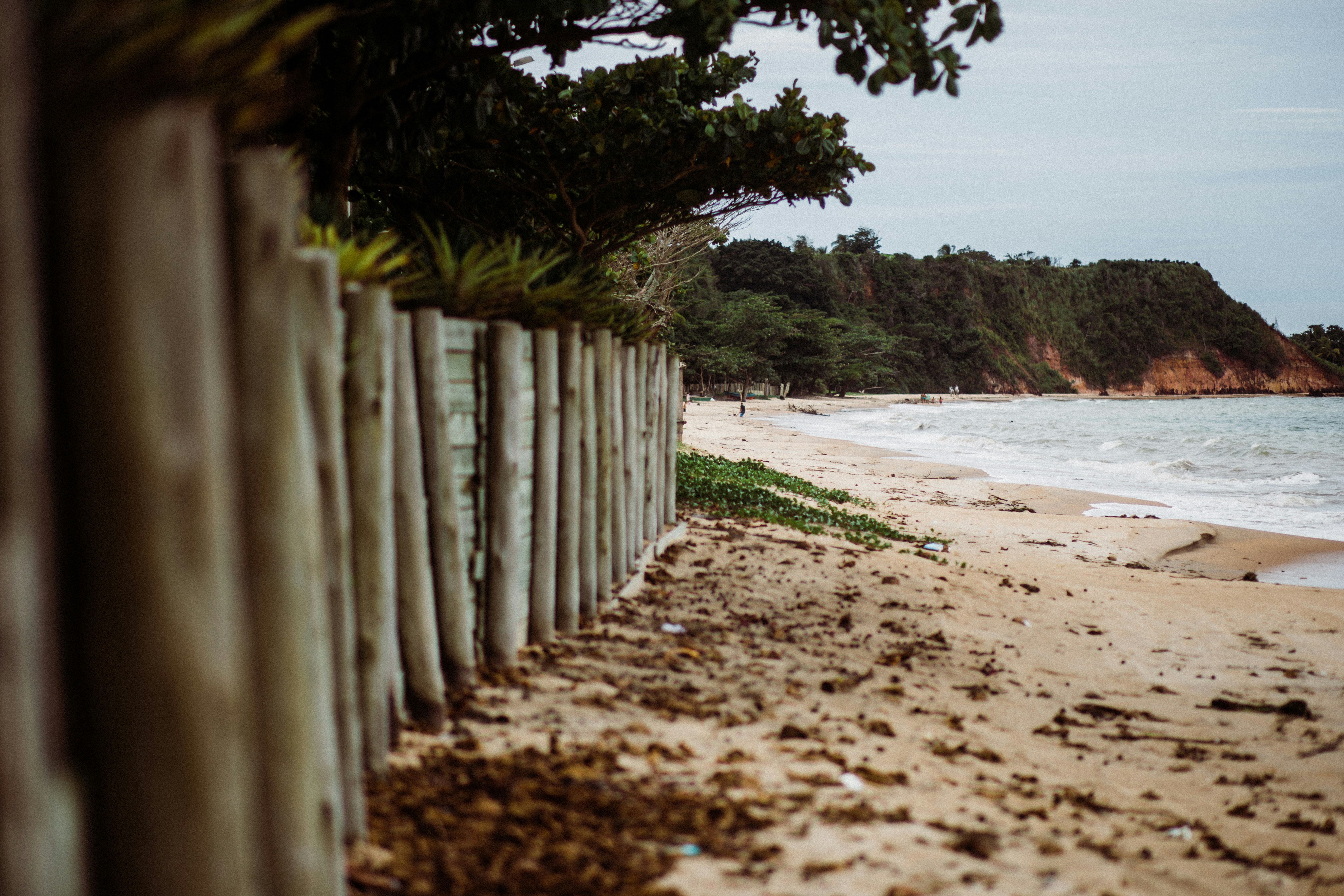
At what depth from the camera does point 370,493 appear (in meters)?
2.84

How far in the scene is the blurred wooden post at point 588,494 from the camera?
4742mm

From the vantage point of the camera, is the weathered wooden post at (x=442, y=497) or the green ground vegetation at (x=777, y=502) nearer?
the weathered wooden post at (x=442, y=497)

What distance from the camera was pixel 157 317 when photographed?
1451 millimetres

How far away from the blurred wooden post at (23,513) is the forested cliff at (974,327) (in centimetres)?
5434

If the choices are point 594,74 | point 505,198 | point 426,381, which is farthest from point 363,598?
point 505,198

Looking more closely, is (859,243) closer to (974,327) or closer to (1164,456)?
(974,327)

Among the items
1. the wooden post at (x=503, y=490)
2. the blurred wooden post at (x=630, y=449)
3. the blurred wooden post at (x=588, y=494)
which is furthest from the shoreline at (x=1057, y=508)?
the wooden post at (x=503, y=490)

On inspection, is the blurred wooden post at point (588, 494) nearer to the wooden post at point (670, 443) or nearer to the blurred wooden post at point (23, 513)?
the wooden post at point (670, 443)

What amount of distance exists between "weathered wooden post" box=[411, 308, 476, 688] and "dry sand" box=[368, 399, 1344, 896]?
270 millimetres

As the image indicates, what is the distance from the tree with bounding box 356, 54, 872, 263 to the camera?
8.30 metres

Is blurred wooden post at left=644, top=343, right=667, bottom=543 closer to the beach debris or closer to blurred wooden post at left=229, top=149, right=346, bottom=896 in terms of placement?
the beach debris

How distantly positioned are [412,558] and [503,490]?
812 millimetres

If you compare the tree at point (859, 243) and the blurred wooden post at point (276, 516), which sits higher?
the tree at point (859, 243)

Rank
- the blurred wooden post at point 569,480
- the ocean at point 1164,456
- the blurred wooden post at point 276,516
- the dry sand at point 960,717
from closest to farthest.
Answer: the blurred wooden post at point 276,516, the dry sand at point 960,717, the blurred wooden post at point 569,480, the ocean at point 1164,456
